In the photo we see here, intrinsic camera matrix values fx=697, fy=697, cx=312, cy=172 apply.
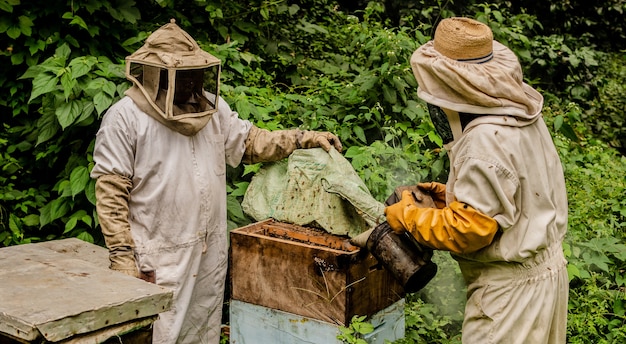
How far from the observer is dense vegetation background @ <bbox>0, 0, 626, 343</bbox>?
444 cm

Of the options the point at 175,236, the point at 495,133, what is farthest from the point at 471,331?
the point at 175,236

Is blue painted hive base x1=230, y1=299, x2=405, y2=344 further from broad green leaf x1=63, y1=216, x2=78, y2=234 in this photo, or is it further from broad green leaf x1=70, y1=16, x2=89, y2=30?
broad green leaf x1=70, y1=16, x2=89, y2=30

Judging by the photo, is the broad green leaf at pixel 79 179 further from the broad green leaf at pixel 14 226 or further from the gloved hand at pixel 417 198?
the gloved hand at pixel 417 198

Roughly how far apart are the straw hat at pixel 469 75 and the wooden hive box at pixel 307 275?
2.98 feet

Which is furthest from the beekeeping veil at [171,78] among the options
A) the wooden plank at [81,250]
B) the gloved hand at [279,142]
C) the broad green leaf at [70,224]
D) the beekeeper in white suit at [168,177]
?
the broad green leaf at [70,224]

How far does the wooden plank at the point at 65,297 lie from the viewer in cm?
260

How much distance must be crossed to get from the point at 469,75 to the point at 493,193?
0.48 m

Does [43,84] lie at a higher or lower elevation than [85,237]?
higher

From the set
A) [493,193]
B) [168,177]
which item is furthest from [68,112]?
[493,193]

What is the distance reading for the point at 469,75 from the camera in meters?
2.78

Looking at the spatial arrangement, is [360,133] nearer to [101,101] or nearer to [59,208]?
[101,101]

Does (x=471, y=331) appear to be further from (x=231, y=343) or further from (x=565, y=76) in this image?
(x=565, y=76)

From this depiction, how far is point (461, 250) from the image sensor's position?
2.88 meters

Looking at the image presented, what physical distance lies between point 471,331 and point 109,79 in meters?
2.74
